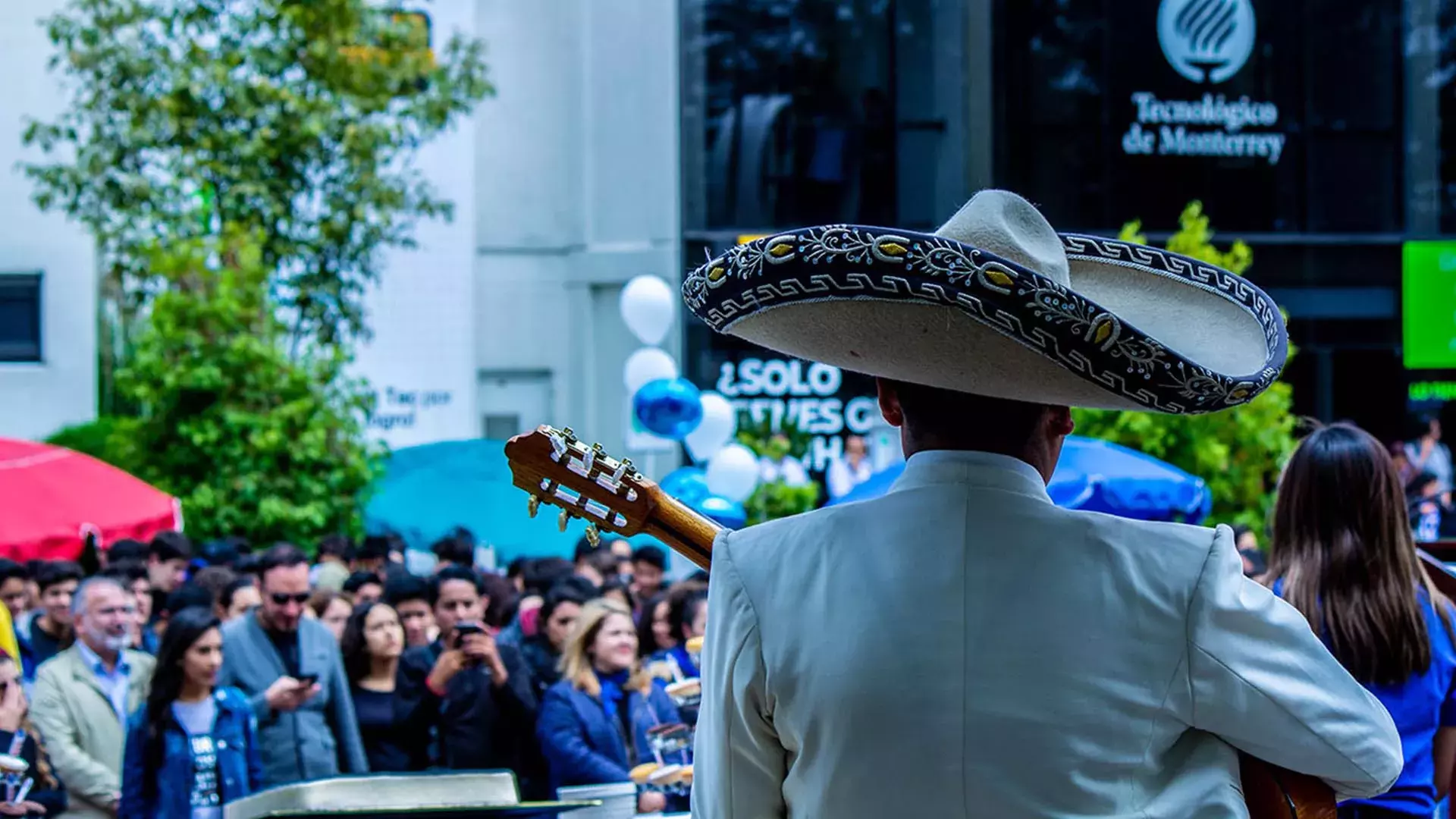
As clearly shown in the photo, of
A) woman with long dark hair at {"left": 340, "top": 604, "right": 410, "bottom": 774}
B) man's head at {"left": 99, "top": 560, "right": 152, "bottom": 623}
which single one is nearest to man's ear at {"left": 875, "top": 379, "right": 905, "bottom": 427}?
woman with long dark hair at {"left": 340, "top": 604, "right": 410, "bottom": 774}

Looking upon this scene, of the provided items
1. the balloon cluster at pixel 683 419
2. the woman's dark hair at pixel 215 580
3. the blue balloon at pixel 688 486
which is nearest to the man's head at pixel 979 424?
the woman's dark hair at pixel 215 580

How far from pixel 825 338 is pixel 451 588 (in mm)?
6076

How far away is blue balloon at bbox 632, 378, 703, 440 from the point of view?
1201cm

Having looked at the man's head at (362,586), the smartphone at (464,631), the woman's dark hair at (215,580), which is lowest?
the man's head at (362,586)

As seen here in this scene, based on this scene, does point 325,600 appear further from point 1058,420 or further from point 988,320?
point 988,320

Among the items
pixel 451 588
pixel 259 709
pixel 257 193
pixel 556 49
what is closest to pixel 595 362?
pixel 556 49

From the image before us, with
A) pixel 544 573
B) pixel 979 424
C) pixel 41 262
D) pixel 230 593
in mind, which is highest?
pixel 41 262

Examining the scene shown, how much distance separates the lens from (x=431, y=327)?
74.4 ft

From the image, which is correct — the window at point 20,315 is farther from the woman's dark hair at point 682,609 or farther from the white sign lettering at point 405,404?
the woman's dark hair at point 682,609

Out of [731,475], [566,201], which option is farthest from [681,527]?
[566,201]

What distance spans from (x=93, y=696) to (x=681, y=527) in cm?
493

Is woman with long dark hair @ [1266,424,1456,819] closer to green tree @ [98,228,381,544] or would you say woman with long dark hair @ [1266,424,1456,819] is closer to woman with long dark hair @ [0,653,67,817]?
woman with long dark hair @ [0,653,67,817]

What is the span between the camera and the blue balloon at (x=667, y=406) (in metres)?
12.0

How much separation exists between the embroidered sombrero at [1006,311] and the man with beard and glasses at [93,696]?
5.16m
